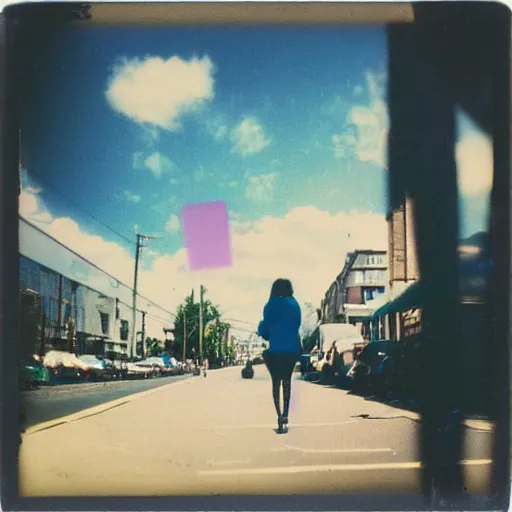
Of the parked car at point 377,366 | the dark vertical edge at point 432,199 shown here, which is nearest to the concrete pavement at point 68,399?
the parked car at point 377,366

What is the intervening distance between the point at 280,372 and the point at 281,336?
10.2 inches

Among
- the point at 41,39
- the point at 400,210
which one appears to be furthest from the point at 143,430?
the point at 41,39

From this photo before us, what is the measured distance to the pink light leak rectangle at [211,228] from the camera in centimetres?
514

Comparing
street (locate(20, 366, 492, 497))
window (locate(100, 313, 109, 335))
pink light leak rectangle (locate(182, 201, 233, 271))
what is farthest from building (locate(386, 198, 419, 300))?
window (locate(100, 313, 109, 335))

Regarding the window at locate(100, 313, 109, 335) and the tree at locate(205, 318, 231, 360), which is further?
the tree at locate(205, 318, 231, 360)

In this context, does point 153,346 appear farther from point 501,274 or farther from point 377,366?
point 501,274

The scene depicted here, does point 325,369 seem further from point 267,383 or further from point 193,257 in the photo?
point 193,257

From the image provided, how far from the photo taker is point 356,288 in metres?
5.27

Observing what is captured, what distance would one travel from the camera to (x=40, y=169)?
5.02m

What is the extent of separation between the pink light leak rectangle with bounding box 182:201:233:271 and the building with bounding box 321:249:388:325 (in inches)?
30.7

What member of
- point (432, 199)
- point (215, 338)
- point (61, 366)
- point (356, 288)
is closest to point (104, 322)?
point (61, 366)

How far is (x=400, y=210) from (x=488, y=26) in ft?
4.30

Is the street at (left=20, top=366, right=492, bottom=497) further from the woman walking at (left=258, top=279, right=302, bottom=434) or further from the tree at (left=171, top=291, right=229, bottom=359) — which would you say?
the tree at (left=171, top=291, right=229, bottom=359)

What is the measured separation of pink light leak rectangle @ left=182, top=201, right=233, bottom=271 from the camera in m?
5.14
